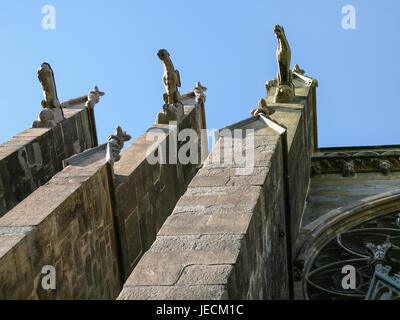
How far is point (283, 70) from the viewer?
36.1ft

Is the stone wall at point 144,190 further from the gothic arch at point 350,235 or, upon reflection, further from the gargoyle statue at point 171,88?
the gothic arch at point 350,235

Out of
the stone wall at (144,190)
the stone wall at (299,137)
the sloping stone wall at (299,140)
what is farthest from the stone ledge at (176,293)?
the sloping stone wall at (299,140)

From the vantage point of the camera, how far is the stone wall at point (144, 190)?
735 cm

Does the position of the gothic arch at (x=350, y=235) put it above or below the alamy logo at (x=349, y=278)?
above

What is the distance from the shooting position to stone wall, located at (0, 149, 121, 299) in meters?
5.29

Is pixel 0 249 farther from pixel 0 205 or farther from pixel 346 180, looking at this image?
pixel 346 180

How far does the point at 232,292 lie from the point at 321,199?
634cm

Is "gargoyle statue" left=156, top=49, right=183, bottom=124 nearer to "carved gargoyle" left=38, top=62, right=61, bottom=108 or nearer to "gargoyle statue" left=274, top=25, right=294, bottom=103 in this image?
"gargoyle statue" left=274, top=25, right=294, bottom=103

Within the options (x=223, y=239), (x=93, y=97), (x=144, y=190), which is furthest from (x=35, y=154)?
(x=223, y=239)

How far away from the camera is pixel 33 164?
924cm

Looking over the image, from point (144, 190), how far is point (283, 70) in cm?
404

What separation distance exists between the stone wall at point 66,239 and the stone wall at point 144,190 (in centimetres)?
26

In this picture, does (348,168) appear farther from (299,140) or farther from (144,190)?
(144,190)
